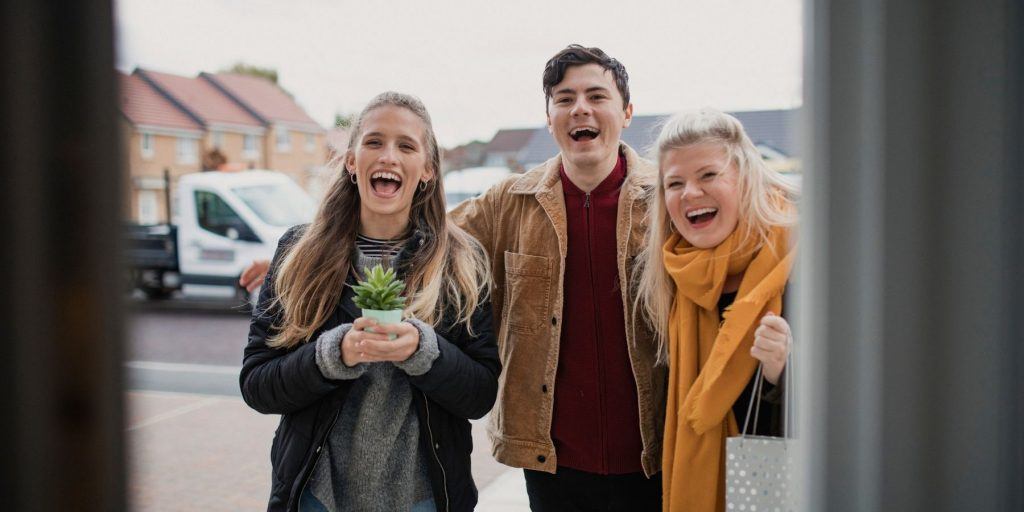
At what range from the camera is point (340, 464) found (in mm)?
1836

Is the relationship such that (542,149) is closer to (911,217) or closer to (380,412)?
(380,412)

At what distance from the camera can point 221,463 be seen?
16.2ft

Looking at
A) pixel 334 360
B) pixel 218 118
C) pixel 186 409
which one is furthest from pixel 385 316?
pixel 218 118

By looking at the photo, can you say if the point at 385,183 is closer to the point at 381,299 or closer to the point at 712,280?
the point at 381,299

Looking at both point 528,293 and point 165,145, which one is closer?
point 528,293

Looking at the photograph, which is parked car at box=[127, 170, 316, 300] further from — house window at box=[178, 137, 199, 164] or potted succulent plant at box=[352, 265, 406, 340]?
potted succulent plant at box=[352, 265, 406, 340]

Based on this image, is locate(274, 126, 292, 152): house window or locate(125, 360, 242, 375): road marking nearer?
locate(125, 360, 242, 375): road marking

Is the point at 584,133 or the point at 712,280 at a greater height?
the point at 584,133

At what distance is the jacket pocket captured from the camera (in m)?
2.20

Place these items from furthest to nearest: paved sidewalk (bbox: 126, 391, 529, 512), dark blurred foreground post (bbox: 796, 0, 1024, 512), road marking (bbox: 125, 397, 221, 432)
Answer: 1. road marking (bbox: 125, 397, 221, 432)
2. paved sidewalk (bbox: 126, 391, 529, 512)
3. dark blurred foreground post (bbox: 796, 0, 1024, 512)

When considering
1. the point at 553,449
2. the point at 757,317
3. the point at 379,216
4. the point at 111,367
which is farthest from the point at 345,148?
the point at 111,367

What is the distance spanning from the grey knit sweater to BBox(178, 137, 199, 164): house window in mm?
17402

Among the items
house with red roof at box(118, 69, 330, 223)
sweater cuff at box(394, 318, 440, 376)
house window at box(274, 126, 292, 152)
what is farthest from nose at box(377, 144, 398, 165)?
house window at box(274, 126, 292, 152)

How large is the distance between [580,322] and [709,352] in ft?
→ 1.40
